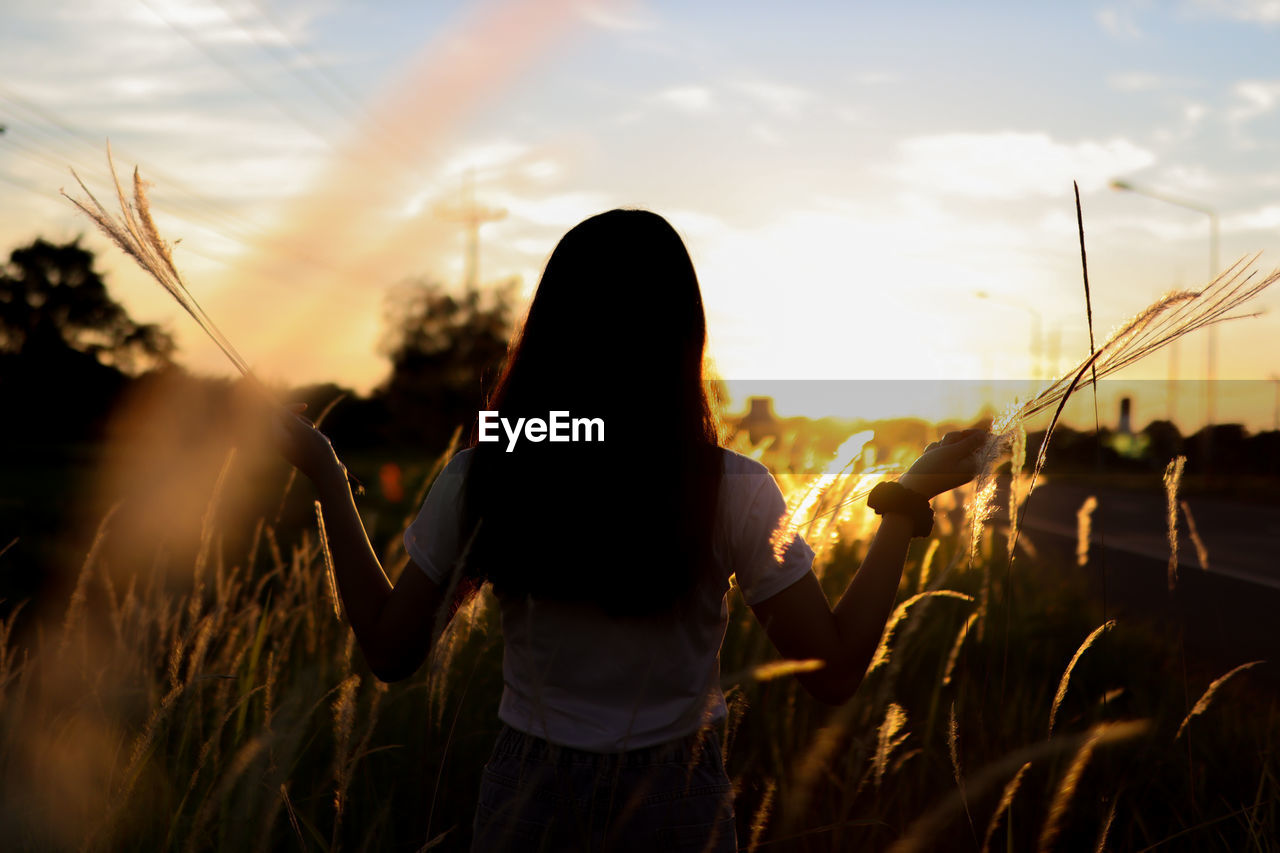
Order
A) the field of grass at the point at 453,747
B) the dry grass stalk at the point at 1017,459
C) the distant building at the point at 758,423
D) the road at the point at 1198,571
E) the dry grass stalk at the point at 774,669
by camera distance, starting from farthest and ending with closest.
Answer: the road at the point at 1198,571 < the distant building at the point at 758,423 < the field of grass at the point at 453,747 < the dry grass stalk at the point at 1017,459 < the dry grass stalk at the point at 774,669

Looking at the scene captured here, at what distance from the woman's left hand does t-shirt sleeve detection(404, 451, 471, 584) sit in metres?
0.16

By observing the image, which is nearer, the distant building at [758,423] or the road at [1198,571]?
the distant building at [758,423]

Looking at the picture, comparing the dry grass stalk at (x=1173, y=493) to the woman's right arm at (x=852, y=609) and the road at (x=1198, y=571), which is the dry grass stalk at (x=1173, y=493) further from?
the woman's right arm at (x=852, y=609)

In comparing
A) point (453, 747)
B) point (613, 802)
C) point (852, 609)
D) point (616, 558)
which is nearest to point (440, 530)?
point (616, 558)

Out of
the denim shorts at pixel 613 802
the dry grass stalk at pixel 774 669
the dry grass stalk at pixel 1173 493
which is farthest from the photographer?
the dry grass stalk at pixel 1173 493

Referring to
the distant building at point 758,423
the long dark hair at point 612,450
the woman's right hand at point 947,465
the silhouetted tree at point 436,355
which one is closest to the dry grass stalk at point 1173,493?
the woman's right hand at point 947,465

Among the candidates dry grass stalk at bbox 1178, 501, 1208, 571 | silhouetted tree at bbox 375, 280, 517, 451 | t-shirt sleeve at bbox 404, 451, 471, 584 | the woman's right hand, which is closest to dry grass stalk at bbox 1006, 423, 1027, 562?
the woman's right hand

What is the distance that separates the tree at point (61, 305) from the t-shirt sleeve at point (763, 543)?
169 ft

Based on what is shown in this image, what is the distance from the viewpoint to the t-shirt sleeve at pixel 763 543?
1.40 metres

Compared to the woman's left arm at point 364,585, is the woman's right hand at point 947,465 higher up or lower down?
higher up

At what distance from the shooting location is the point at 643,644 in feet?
4.70

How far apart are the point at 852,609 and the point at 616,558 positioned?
0.38m

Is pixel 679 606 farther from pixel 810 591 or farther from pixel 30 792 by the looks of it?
pixel 30 792

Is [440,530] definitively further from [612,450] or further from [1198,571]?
Result: [1198,571]
